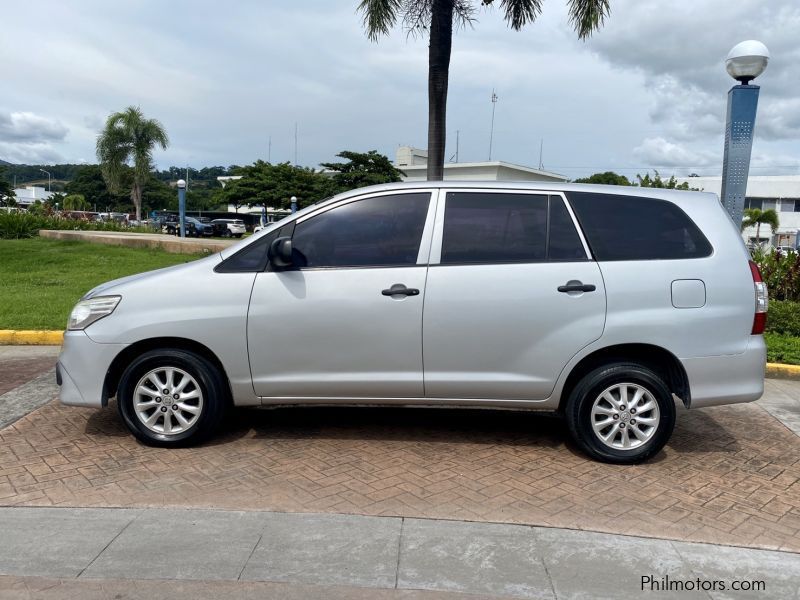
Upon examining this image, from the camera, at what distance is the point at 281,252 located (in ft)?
13.9

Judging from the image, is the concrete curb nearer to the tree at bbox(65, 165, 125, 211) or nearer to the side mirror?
the side mirror

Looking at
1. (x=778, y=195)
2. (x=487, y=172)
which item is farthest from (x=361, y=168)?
(x=778, y=195)

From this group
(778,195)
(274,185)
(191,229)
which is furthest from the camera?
(778,195)

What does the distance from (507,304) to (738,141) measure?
5407 millimetres

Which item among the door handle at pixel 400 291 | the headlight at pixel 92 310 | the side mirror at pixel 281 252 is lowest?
the headlight at pixel 92 310

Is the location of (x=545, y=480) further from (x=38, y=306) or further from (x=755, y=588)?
→ (x=38, y=306)

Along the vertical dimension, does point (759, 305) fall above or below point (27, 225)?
below

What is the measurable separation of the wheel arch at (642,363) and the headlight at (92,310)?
314 cm

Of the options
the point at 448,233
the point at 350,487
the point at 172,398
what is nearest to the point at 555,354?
the point at 448,233

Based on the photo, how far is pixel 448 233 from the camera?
4.40 meters

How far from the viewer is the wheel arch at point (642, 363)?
14.2 ft

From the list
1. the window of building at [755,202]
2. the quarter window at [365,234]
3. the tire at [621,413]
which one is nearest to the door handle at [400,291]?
the quarter window at [365,234]

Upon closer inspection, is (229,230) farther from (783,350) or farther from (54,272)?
(783,350)

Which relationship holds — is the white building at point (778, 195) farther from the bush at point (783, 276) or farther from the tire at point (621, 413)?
the tire at point (621, 413)
